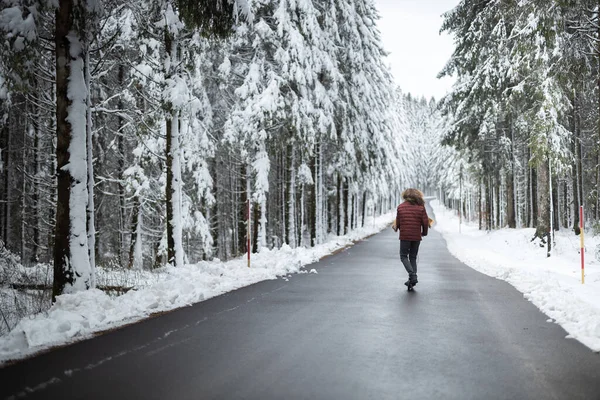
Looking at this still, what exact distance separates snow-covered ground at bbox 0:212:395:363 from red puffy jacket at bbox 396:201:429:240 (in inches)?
136

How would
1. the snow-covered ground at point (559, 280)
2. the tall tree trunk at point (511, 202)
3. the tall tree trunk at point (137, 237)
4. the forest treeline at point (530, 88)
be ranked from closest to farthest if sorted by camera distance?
the snow-covered ground at point (559, 280) < the forest treeline at point (530, 88) < the tall tree trunk at point (137, 237) < the tall tree trunk at point (511, 202)

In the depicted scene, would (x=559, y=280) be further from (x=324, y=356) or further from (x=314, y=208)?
A: (x=314, y=208)

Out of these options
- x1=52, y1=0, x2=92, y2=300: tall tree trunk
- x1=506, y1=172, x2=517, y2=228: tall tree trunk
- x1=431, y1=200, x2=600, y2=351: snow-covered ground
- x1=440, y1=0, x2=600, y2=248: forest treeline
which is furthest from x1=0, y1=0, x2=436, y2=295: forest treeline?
x1=506, y1=172, x2=517, y2=228: tall tree trunk

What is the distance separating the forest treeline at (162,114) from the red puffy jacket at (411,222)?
15.3 ft

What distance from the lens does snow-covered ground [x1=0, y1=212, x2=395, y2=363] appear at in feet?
18.4

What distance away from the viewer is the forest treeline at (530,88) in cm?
1326

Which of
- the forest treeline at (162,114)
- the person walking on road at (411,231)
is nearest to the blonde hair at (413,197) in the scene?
the person walking on road at (411,231)

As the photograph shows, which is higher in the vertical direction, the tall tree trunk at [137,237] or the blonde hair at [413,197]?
the blonde hair at [413,197]

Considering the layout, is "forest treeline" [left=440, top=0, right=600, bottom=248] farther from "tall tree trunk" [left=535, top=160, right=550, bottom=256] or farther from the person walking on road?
the person walking on road

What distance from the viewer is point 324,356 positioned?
5.26 m

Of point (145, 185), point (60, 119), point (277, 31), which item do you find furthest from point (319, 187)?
point (60, 119)

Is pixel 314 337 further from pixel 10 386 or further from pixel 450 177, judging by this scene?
pixel 450 177

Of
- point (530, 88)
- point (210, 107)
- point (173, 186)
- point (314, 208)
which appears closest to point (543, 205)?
point (530, 88)

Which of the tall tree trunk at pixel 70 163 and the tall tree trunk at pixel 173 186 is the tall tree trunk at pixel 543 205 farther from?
the tall tree trunk at pixel 70 163
